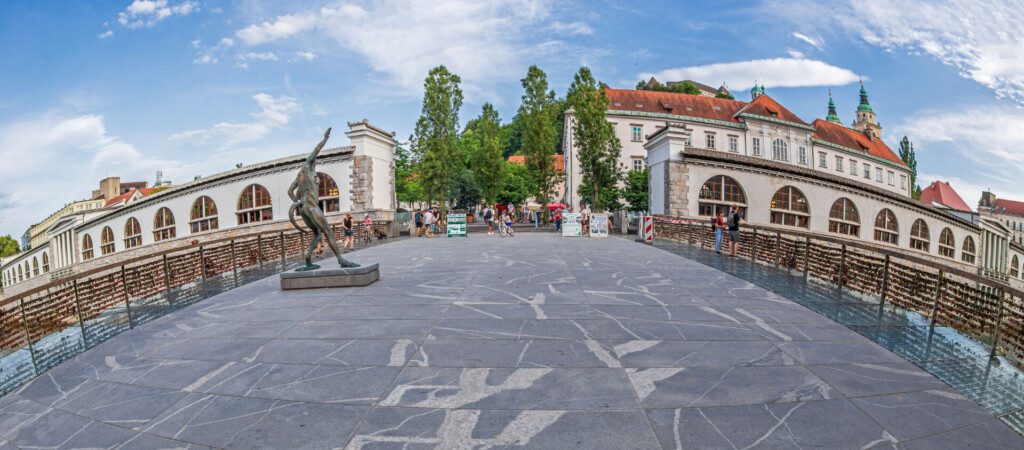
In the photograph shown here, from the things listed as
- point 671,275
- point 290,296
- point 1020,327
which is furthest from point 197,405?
point 671,275

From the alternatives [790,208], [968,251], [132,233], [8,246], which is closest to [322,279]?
[790,208]

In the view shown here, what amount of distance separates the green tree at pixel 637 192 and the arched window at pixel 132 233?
120 ft

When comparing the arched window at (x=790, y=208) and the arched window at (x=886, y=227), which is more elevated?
the arched window at (x=790, y=208)

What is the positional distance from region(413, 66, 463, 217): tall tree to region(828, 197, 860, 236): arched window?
22.5m

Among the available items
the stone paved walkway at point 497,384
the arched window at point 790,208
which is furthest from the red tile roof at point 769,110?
the stone paved walkway at point 497,384

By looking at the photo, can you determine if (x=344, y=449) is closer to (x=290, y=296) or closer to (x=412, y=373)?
(x=412, y=373)

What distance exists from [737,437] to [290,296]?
755 cm

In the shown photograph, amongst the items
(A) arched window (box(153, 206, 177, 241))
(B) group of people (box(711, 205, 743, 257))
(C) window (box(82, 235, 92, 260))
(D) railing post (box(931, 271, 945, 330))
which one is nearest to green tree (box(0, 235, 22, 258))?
(C) window (box(82, 235, 92, 260))

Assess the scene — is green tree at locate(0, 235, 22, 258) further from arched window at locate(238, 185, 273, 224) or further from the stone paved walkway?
the stone paved walkway

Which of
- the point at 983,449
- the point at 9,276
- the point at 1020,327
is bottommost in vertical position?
the point at 9,276

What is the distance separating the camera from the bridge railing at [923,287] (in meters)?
5.00

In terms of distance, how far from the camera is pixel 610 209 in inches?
1670

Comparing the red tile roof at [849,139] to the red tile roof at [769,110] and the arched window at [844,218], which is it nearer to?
the red tile roof at [769,110]

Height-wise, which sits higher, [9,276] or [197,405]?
[197,405]
